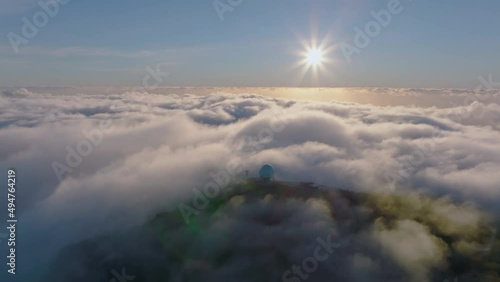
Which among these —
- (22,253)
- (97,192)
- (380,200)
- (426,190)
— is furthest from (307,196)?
(22,253)

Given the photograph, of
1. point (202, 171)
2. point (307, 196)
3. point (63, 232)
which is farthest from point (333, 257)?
point (63, 232)

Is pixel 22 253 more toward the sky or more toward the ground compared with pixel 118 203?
more toward the ground

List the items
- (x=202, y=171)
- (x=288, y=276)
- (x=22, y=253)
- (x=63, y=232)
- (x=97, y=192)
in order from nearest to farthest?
(x=288, y=276) < (x=22, y=253) < (x=63, y=232) < (x=97, y=192) < (x=202, y=171)

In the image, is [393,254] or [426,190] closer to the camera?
[393,254]

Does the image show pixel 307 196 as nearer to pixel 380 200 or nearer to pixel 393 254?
pixel 380 200

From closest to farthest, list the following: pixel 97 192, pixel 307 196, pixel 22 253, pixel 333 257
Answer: pixel 333 257
pixel 22 253
pixel 307 196
pixel 97 192

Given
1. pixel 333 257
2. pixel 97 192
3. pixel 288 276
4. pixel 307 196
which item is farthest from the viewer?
pixel 97 192

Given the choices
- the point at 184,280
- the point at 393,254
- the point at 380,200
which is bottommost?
the point at 184,280

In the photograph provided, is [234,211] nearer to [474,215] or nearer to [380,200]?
[380,200]

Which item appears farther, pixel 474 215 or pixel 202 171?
pixel 202 171
